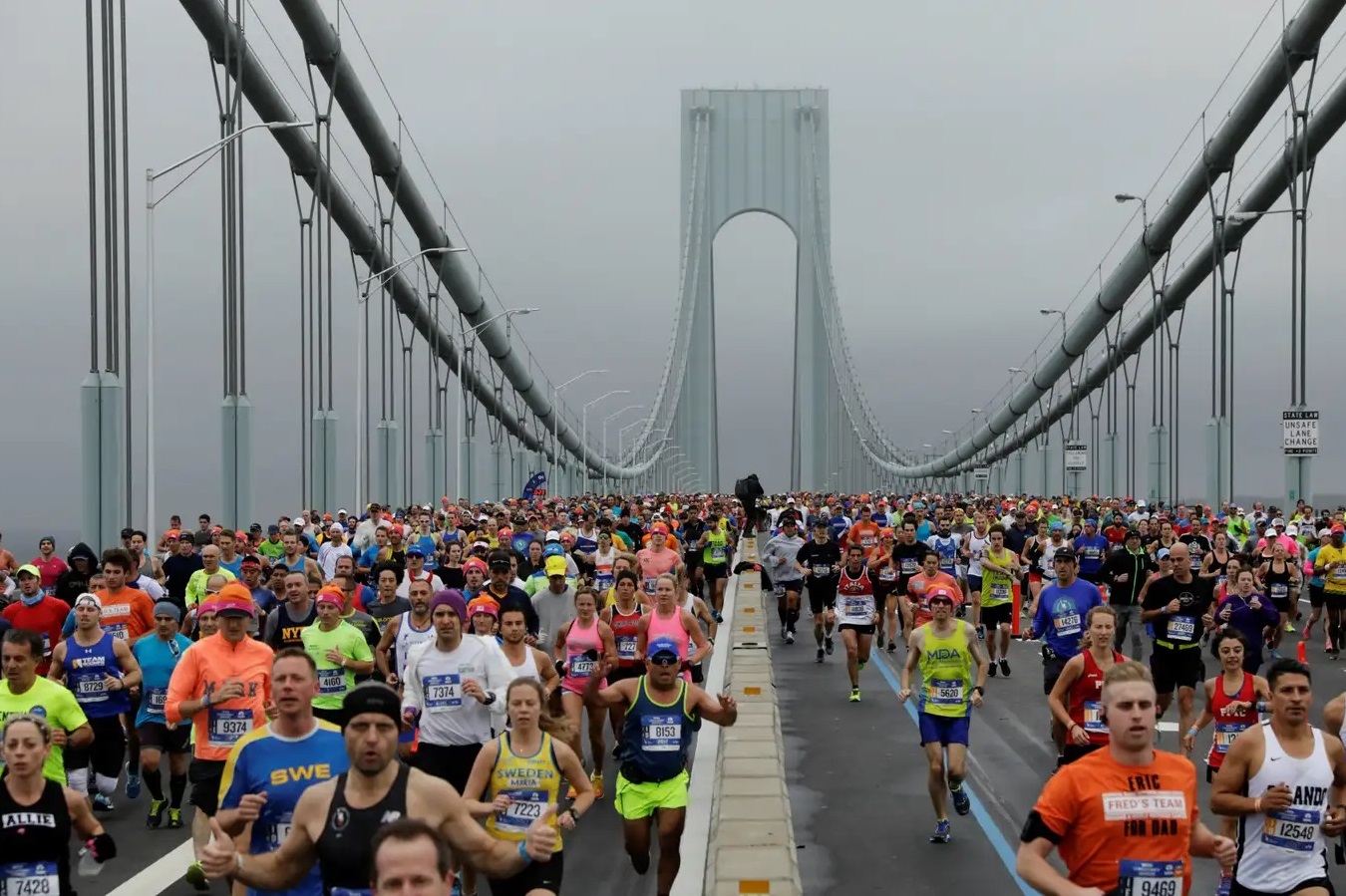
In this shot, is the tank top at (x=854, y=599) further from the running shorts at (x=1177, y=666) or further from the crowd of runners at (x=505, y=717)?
the running shorts at (x=1177, y=666)

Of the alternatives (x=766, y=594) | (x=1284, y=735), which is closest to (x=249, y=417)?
(x=766, y=594)

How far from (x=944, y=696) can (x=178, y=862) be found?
15.3 ft

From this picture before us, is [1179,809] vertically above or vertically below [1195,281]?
below

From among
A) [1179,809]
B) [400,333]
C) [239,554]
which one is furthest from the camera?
[400,333]

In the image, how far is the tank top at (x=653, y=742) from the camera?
8.72m

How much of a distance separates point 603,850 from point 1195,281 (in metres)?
→ 56.8

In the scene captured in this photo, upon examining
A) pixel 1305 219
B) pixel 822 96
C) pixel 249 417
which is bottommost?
pixel 249 417

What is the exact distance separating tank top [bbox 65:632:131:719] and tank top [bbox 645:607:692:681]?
3.40 metres

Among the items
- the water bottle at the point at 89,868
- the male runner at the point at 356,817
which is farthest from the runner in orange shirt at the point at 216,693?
the male runner at the point at 356,817

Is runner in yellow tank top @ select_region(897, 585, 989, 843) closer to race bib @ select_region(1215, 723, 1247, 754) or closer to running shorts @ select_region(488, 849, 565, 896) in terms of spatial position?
race bib @ select_region(1215, 723, 1247, 754)

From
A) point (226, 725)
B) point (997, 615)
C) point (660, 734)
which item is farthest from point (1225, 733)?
point (997, 615)

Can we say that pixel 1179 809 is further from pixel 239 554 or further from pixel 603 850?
pixel 239 554

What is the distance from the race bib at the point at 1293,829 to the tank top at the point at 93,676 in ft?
23.0

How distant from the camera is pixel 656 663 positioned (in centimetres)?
893
